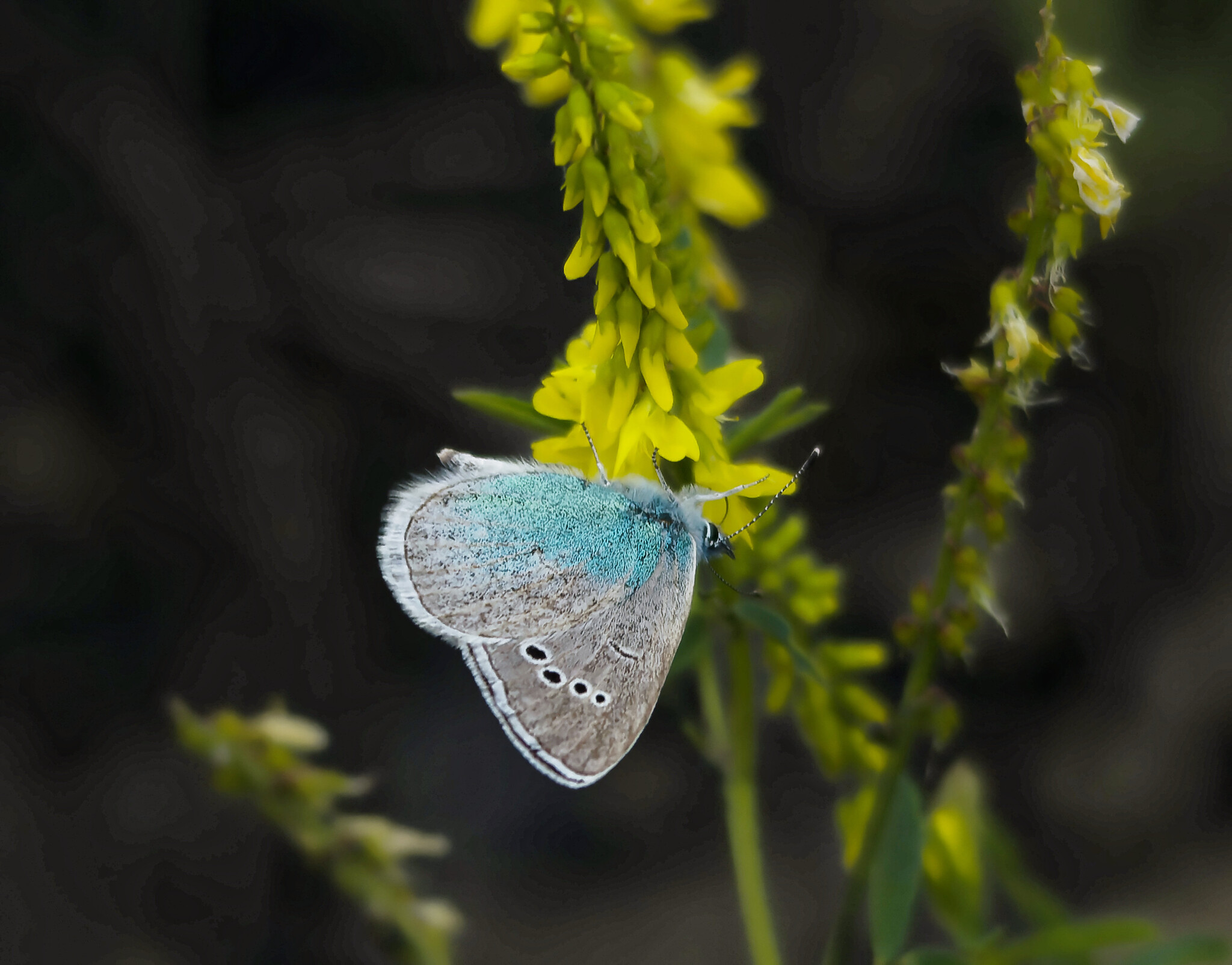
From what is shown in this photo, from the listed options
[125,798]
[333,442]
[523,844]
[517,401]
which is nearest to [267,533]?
[333,442]

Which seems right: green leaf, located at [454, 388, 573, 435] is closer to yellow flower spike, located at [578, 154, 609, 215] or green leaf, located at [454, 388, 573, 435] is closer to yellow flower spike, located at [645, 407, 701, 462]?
yellow flower spike, located at [645, 407, 701, 462]

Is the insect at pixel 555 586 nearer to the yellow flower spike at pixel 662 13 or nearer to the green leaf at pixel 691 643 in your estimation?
the green leaf at pixel 691 643

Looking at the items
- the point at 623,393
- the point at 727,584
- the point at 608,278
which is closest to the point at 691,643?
the point at 727,584

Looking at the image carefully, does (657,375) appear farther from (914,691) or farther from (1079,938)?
(1079,938)

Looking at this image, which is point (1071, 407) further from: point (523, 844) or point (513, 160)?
point (523, 844)

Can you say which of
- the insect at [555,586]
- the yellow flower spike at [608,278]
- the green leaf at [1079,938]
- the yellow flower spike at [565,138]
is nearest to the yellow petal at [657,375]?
the yellow flower spike at [608,278]

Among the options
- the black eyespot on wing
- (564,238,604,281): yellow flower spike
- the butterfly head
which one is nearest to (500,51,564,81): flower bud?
(564,238,604,281): yellow flower spike

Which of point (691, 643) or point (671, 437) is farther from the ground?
point (671, 437)
